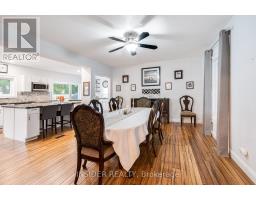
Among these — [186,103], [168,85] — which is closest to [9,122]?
[168,85]

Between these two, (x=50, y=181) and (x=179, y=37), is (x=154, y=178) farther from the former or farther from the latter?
(x=179, y=37)

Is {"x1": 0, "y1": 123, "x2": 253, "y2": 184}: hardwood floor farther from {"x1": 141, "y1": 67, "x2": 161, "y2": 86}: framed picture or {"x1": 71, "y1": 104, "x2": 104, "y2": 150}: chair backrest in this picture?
{"x1": 141, "y1": 67, "x2": 161, "y2": 86}: framed picture

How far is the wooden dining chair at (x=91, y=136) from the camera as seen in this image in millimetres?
1712

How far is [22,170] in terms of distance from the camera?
7.07ft

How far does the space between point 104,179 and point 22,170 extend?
1.25m

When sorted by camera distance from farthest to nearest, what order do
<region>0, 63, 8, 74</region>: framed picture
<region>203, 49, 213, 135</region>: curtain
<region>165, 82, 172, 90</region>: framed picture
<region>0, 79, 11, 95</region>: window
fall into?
<region>165, 82, 172, 90</region>: framed picture, <region>0, 79, 11, 95</region>: window, <region>0, 63, 8, 74</region>: framed picture, <region>203, 49, 213, 135</region>: curtain

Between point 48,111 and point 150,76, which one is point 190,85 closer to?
point 150,76

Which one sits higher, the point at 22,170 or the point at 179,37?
the point at 179,37

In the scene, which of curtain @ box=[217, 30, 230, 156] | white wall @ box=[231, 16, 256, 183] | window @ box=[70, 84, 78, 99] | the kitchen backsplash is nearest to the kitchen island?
the kitchen backsplash

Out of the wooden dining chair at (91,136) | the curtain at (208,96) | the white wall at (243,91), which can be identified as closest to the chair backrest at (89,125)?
the wooden dining chair at (91,136)

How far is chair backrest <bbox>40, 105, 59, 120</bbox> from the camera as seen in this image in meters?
3.70

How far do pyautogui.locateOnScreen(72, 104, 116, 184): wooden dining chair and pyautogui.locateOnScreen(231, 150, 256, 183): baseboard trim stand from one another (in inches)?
71.6
